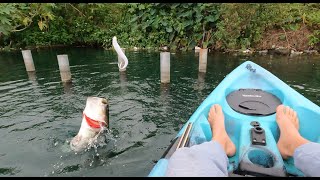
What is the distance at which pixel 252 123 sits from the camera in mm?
4035

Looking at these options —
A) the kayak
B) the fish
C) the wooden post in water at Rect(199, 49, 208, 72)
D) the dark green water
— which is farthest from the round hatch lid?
the wooden post in water at Rect(199, 49, 208, 72)

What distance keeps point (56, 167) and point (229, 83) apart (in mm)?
3449

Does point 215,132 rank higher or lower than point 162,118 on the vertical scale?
higher

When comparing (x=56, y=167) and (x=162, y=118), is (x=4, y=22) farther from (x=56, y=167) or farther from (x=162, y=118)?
(x=162, y=118)

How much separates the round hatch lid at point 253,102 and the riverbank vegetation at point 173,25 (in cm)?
929

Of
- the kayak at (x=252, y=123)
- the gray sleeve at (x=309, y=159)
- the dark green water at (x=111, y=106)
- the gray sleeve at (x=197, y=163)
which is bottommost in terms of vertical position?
the dark green water at (x=111, y=106)

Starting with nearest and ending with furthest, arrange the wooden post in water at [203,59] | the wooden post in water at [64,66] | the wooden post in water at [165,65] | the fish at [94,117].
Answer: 1. the fish at [94,117]
2. the wooden post in water at [165,65]
3. the wooden post in water at [64,66]
4. the wooden post in water at [203,59]

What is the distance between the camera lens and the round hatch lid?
443 cm

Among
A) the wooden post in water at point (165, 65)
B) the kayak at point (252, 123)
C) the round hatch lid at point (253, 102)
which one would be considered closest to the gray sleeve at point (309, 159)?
the kayak at point (252, 123)

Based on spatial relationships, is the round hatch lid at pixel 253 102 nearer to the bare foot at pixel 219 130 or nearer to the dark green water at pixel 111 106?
the bare foot at pixel 219 130

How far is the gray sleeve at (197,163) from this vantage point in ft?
6.59

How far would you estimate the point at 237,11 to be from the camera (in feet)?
43.8

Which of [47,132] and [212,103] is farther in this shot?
[47,132]

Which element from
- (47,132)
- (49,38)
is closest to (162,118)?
(47,132)
